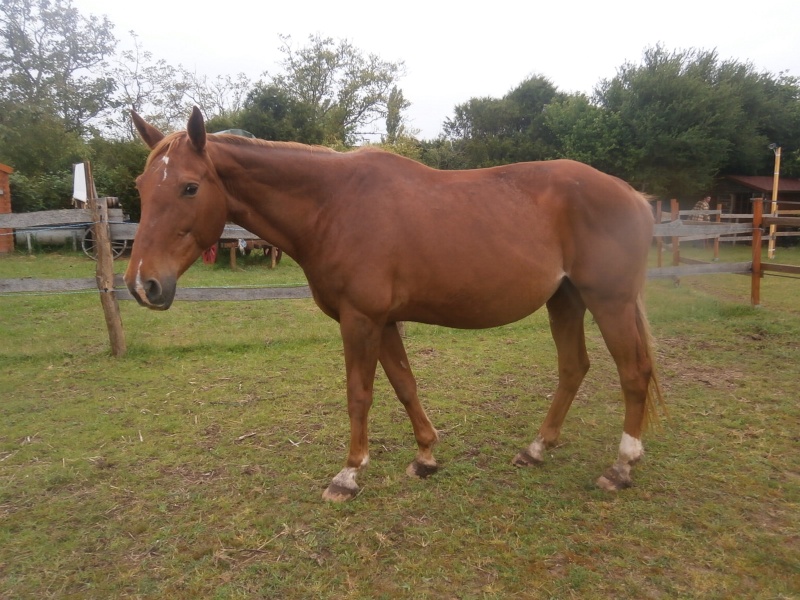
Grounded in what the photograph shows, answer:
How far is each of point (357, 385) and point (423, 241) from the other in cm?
93

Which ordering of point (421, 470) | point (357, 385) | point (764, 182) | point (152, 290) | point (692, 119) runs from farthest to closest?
point (764, 182)
point (692, 119)
point (421, 470)
point (357, 385)
point (152, 290)

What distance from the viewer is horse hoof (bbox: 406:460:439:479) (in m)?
3.01

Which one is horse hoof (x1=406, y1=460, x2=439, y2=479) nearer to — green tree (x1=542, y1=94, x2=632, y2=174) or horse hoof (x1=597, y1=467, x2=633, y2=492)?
horse hoof (x1=597, y1=467, x2=633, y2=492)

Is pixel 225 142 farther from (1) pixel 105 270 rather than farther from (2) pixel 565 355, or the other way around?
(1) pixel 105 270

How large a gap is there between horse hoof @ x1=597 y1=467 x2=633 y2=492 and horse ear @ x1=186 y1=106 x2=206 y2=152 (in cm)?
294

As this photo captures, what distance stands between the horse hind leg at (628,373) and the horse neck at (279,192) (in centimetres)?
183

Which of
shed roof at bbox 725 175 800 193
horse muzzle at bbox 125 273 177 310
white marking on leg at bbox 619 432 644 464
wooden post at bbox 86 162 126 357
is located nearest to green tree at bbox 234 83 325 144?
wooden post at bbox 86 162 126 357

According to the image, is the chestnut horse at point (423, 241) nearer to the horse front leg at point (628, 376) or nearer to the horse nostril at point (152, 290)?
the horse front leg at point (628, 376)

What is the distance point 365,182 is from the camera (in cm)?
279

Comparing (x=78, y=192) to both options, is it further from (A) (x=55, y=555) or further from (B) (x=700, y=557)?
(B) (x=700, y=557)

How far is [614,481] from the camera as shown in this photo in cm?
284

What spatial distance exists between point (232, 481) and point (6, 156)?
2292 centimetres

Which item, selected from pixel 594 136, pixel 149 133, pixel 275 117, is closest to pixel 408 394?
pixel 149 133

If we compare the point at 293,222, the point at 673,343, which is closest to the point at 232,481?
the point at 293,222
